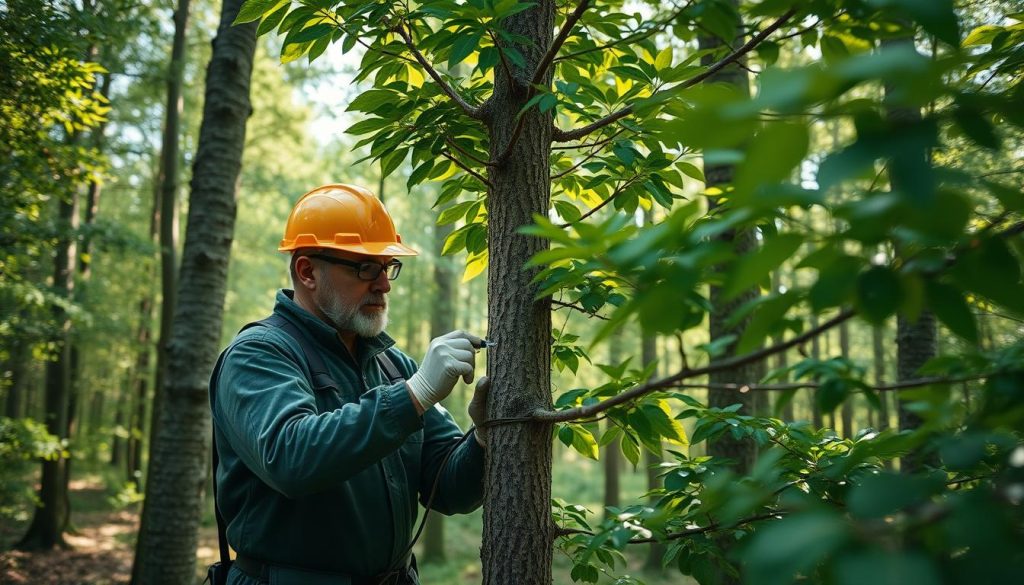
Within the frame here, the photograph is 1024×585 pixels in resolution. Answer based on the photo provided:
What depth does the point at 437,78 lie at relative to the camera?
207 centimetres

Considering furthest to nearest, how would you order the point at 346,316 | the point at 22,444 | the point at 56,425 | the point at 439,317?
1. the point at 439,317
2. the point at 56,425
3. the point at 22,444
4. the point at 346,316

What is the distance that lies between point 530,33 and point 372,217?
45.5 inches

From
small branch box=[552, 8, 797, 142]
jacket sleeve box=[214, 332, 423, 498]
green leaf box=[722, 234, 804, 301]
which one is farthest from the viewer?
jacket sleeve box=[214, 332, 423, 498]

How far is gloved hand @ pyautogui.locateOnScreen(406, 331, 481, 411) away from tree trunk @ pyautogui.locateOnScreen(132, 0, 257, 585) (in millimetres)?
3853

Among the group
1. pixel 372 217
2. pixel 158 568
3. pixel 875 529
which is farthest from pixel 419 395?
pixel 158 568

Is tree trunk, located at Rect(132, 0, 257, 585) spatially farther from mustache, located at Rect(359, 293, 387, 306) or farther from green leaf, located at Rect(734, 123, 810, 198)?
green leaf, located at Rect(734, 123, 810, 198)

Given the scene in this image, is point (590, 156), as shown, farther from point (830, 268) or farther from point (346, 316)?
point (830, 268)

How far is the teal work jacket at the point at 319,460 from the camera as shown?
2059 mm

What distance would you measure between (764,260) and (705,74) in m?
1.35

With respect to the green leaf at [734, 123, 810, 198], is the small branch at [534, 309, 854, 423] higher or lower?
lower

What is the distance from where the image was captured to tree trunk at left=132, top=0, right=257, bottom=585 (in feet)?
17.0

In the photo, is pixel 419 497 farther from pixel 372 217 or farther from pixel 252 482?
pixel 372 217

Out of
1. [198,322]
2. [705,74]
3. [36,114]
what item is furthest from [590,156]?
[36,114]

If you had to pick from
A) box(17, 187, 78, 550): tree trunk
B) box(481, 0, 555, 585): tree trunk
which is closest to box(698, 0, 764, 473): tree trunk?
box(481, 0, 555, 585): tree trunk
